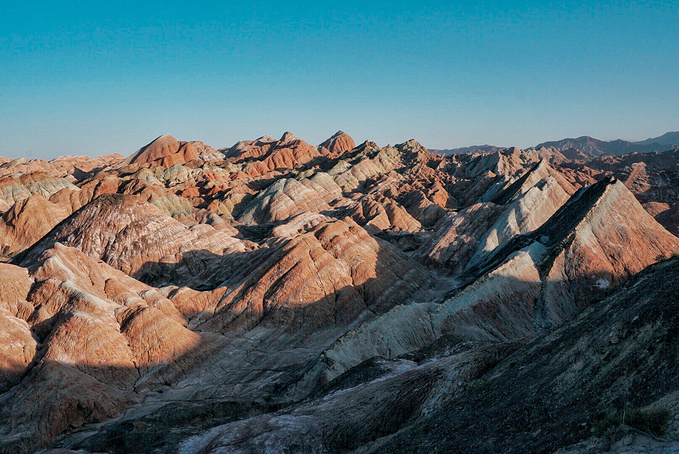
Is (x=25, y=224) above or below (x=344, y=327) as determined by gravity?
above

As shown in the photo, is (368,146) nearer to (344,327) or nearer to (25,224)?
(25,224)

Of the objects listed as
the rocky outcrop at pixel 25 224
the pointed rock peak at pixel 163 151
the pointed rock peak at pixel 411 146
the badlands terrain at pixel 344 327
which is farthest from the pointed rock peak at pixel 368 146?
the rocky outcrop at pixel 25 224

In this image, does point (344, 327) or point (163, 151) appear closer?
point (344, 327)

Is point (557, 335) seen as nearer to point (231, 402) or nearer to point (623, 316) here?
point (623, 316)

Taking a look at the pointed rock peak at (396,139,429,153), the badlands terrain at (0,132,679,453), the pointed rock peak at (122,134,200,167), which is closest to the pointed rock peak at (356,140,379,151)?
the pointed rock peak at (396,139,429,153)

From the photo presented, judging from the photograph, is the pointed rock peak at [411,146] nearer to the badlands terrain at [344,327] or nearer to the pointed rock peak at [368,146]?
the pointed rock peak at [368,146]

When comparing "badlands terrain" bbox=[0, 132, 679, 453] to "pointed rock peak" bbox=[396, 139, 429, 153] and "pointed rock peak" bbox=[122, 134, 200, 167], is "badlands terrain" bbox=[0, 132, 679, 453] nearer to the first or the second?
"pointed rock peak" bbox=[122, 134, 200, 167]

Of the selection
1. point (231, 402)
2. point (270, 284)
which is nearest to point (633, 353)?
point (231, 402)

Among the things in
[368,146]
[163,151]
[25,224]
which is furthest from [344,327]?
[163,151]
